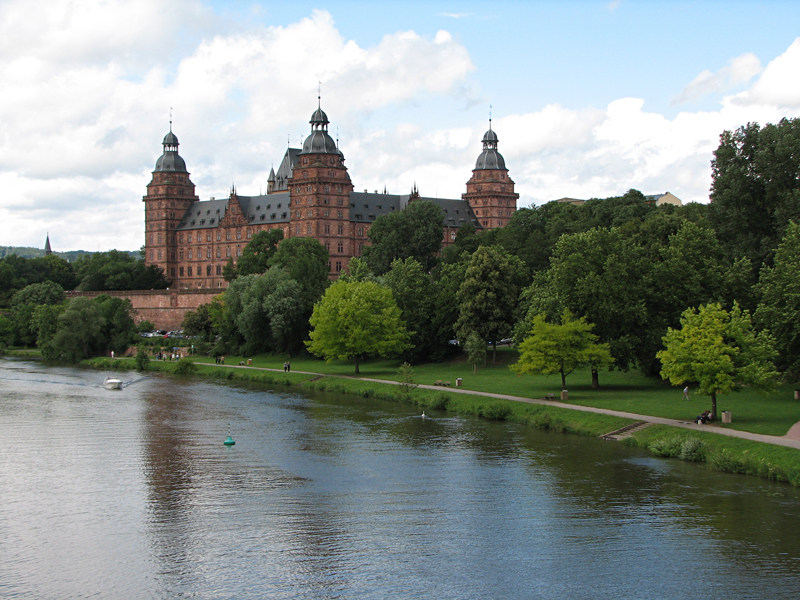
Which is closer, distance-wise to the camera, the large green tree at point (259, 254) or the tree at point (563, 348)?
the tree at point (563, 348)

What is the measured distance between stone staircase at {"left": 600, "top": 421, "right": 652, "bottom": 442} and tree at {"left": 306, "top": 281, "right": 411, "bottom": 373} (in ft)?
96.3

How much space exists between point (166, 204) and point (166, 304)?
3150 cm

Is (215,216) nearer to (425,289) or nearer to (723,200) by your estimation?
(425,289)

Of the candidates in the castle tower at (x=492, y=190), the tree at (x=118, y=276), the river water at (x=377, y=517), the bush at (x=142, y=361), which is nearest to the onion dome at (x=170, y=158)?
the tree at (x=118, y=276)

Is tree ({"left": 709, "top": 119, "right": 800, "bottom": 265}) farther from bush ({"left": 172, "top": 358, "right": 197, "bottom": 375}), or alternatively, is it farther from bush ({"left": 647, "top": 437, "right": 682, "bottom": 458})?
bush ({"left": 172, "top": 358, "right": 197, "bottom": 375})

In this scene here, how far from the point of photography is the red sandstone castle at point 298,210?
133500 mm

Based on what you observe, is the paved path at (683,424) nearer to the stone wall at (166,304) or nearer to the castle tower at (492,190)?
the stone wall at (166,304)

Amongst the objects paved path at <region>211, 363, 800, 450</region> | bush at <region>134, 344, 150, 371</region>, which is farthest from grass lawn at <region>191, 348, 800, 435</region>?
bush at <region>134, 344, 150, 371</region>

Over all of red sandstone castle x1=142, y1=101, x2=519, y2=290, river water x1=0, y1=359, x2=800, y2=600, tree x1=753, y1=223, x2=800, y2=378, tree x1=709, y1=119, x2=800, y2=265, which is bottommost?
river water x1=0, y1=359, x2=800, y2=600

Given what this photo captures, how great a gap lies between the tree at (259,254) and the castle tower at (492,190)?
3722 cm

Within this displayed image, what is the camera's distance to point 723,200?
6200 centimetres

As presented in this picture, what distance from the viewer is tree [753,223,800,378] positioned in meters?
43.6

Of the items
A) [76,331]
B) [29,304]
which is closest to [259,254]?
[29,304]

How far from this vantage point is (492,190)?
149 meters
